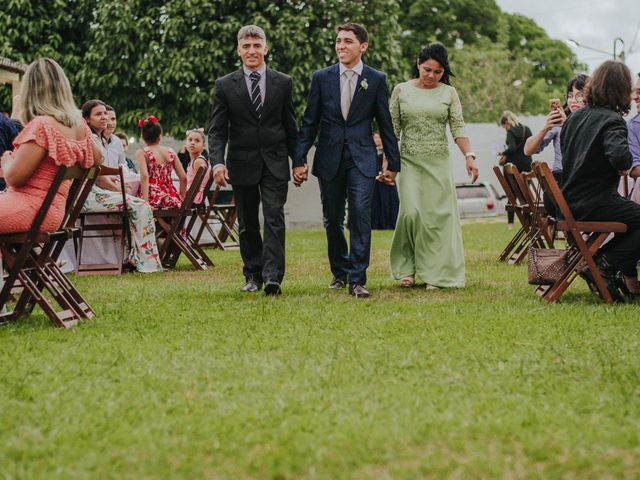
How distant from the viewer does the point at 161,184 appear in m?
12.2

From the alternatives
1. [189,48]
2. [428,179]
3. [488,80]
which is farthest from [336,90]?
[488,80]

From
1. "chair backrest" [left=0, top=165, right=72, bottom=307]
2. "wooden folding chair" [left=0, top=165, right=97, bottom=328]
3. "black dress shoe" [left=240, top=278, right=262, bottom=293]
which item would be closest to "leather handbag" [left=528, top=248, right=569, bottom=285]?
"black dress shoe" [left=240, top=278, right=262, bottom=293]

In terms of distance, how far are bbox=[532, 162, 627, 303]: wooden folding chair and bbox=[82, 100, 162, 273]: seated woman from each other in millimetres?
5248

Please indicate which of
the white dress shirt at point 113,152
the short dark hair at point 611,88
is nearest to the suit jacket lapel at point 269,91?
the short dark hair at point 611,88

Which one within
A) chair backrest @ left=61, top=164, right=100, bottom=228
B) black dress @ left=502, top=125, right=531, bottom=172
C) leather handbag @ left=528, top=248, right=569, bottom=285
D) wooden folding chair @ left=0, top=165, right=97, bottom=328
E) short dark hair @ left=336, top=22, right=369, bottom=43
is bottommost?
black dress @ left=502, top=125, right=531, bottom=172

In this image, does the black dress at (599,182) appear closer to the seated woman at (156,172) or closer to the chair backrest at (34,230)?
the chair backrest at (34,230)

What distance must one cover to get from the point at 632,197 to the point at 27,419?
7025 millimetres

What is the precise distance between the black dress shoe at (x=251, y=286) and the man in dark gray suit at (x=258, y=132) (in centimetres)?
25

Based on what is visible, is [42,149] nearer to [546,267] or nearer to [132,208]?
[546,267]

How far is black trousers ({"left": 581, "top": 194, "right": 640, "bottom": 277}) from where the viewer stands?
7.68m

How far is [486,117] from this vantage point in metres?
52.2

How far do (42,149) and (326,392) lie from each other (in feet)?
10.2

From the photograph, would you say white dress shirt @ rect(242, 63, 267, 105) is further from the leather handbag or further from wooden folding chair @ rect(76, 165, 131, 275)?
wooden folding chair @ rect(76, 165, 131, 275)

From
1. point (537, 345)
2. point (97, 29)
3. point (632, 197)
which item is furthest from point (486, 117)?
point (537, 345)
